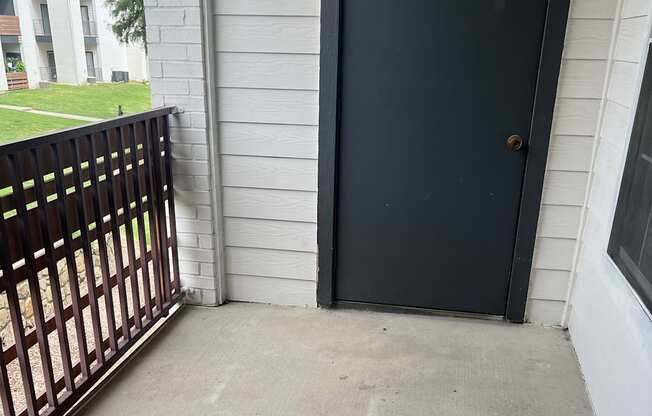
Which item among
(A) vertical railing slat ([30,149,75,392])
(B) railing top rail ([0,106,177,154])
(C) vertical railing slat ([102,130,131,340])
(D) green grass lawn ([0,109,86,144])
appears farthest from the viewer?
(D) green grass lawn ([0,109,86,144])

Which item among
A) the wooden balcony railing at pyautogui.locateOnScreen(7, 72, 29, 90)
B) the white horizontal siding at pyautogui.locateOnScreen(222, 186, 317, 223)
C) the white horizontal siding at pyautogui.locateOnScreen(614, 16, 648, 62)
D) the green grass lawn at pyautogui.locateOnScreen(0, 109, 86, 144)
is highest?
the white horizontal siding at pyautogui.locateOnScreen(614, 16, 648, 62)

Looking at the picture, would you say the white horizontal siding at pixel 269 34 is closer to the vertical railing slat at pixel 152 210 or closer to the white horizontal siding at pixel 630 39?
the vertical railing slat at pixel 152 210

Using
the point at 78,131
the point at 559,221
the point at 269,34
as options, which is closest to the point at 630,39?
the point at 559,221

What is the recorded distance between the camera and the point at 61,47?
94.2 inches

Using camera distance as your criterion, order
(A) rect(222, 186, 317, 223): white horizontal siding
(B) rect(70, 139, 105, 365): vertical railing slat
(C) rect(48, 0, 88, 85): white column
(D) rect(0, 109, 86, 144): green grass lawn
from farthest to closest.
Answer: (A) rect(222, 186, 317, 223): white horizontal siding → (C) rect(48, 0, 88, 85): white column → (D) rect(0, 109, 86, 144): green grass lawn → (B) rect(70, 139, 105, 365): vertical railing slat

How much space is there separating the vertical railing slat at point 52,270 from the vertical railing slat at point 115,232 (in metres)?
0.32

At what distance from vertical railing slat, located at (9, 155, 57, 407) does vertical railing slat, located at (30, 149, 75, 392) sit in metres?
0.05

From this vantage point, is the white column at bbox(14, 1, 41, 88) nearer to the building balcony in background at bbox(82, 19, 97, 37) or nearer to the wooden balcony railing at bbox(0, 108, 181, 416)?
the building balcony in background at bbox(82, 19, 97, 37)

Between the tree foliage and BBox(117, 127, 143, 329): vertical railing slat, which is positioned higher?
the tree foliage

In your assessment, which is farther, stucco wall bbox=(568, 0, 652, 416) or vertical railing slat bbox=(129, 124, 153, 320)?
vertical railing slat bbox=(129, 124, 153, 320)

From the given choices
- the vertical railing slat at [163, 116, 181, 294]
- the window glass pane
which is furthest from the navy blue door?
the vertical railing slat at [163, 116, 181, 294]

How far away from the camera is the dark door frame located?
2113 mm

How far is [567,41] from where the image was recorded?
2.10 m

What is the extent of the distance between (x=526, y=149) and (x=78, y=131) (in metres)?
1.80
